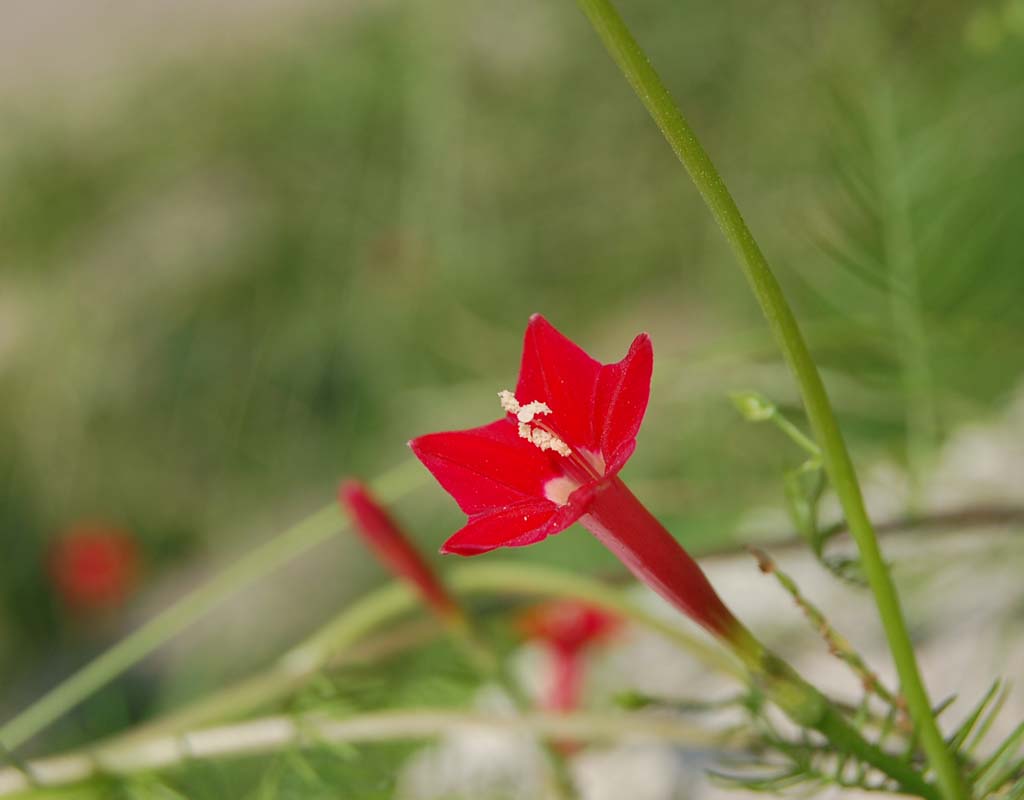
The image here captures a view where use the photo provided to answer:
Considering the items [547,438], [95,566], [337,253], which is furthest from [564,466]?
[95,566]

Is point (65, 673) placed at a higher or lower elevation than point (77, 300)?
lower

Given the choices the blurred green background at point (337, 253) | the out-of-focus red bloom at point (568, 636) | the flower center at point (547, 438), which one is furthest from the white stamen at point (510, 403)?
the blurred green background at point (337, 253)

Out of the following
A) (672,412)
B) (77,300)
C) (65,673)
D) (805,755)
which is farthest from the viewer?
(65,673)

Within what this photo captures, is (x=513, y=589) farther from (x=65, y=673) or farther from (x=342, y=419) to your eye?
(x=65, y=673)

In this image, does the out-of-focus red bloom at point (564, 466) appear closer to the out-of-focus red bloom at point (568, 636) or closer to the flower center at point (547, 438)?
the flower center at point (547, 438)

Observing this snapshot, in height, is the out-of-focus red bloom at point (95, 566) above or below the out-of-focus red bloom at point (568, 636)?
above

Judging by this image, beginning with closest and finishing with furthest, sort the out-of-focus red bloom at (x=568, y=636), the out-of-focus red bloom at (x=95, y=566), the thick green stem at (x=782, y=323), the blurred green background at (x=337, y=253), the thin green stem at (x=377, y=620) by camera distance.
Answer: the thick green stem at (x=782, y=323) → the thin green stem at (x=377, y=620) → the out-of-focus red bloom at (x=568, y=636) → the blurred green background at (x=337, y=253) → the out-of-focus red bloom at (x=95, y=566)

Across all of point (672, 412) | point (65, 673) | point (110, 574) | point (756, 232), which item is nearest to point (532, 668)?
point (672, 412)
